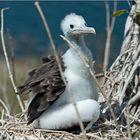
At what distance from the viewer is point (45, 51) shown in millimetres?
6316

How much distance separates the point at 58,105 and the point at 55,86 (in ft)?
0.41

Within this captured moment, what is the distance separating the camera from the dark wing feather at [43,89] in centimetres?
326

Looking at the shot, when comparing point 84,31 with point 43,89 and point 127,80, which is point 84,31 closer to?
point 43,89

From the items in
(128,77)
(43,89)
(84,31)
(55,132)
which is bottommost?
(55,132)

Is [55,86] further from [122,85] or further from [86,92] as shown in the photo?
[122,85]

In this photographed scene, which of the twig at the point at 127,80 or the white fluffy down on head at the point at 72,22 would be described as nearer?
the white fluffy down on head at the point at 72,22

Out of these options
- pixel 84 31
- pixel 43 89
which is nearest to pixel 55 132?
pixel 43 89

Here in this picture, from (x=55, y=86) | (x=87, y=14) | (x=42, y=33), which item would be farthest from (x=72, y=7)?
(x=55, y=86)

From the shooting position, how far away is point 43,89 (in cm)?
328

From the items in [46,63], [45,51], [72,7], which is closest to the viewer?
[46,63]

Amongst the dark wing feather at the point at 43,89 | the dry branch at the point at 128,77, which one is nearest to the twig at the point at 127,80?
the dry branch at the point at 128,77

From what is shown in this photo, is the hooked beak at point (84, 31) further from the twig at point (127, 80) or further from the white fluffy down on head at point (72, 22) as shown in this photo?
the twig at point (127, 80)

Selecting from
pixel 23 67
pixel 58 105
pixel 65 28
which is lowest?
pixel 23 67

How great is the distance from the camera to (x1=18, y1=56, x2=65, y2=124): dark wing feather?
3260mm
